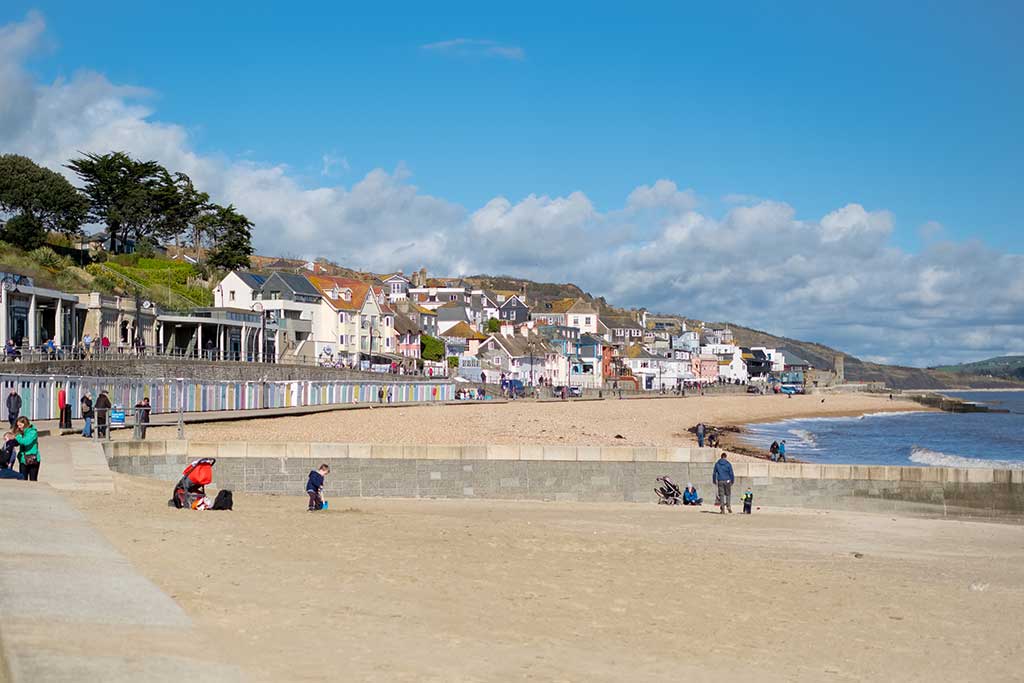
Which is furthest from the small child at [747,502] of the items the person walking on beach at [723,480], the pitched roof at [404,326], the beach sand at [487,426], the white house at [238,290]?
the pitched roof at [404,326]

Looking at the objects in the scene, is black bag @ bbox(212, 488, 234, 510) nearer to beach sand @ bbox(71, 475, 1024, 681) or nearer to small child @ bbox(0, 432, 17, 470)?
beach sand @ bbox(71, 475, 1024, 681)

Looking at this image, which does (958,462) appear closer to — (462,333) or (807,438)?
(807,438)

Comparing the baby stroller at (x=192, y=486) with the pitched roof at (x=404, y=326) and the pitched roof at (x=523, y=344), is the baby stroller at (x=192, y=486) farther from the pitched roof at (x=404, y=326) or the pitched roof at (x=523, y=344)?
the pitched roof at (x=523, y=344)

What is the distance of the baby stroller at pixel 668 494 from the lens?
2753 cm

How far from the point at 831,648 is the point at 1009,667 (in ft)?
5.64

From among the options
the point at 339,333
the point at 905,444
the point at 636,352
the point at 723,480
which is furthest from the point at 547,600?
the point at 636,352

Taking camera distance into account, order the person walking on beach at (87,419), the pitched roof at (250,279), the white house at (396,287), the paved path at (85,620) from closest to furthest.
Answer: the paved path at (85,620)
the person walking on beach at (87,419)
the pitched roof at (250,279)
the white house at (396,287)

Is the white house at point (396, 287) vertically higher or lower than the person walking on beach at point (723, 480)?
higher

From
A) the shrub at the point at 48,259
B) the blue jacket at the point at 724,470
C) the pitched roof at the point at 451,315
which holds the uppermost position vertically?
the pitched roof at the point at 451,315

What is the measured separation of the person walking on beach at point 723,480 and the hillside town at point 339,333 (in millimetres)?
34051

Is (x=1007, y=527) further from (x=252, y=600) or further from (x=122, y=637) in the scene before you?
(x=122, y=637)

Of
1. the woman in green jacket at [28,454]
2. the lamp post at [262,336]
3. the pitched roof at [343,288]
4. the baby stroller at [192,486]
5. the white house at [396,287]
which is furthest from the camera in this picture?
the white house at [396,287]

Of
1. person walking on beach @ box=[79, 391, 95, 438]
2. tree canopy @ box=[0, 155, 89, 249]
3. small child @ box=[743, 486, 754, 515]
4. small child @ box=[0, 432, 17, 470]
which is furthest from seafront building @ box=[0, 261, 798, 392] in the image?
small child @ box=[743, 486, 754, 515]

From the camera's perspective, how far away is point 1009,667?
10.6 metres
